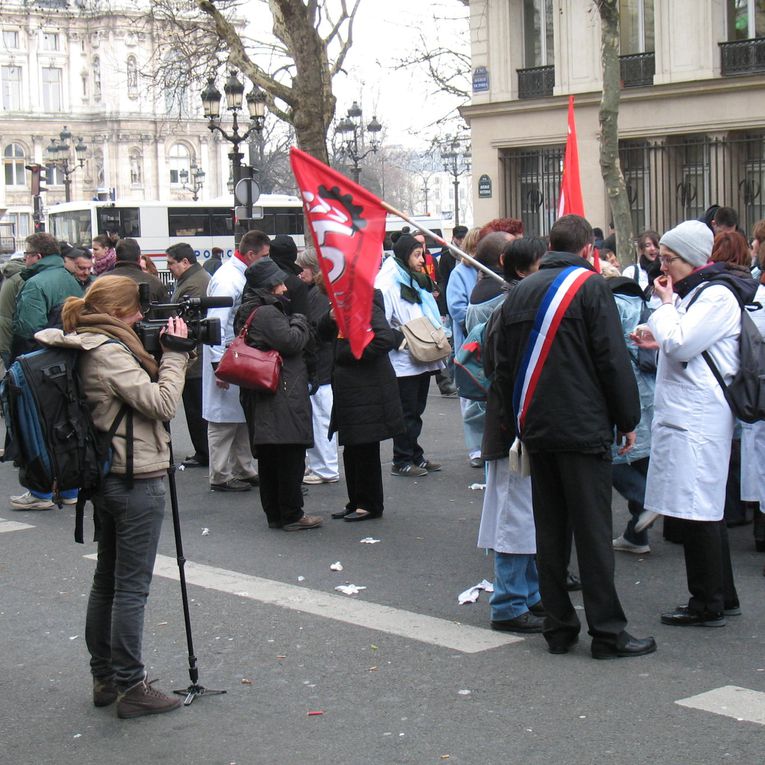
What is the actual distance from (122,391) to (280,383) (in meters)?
3.52

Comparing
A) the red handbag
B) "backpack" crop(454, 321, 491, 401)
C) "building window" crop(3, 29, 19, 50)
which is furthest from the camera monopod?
"building window" crop(3, 29, 19, 50)

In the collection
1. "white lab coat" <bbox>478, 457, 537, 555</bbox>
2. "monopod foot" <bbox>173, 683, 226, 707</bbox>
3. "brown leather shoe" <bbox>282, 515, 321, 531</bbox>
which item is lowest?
"monopod foot" <bbox>173, 683, 226, 707</bbox>

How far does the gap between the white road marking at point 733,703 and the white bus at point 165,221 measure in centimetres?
4266

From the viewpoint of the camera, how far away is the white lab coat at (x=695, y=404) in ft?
19.3

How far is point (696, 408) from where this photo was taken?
5.97 m

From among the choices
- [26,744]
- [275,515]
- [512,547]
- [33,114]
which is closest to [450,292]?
[275,515]

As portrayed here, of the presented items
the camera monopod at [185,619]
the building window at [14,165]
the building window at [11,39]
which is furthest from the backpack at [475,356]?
the building window at [11,39]

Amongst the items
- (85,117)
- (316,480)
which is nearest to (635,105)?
(316,480)

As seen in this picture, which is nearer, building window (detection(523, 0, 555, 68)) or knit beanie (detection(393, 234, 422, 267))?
knit beanie (detection(393, 234, 422, 267))

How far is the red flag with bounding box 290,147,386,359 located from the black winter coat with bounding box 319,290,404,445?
187 centimetres

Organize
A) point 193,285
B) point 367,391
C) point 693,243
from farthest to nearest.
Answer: point 193,285 < point 367,391 < point 693,243

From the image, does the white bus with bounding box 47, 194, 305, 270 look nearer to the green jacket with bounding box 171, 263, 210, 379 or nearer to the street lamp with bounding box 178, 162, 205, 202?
the street lamp with bounding box 178, 162, 205, 202

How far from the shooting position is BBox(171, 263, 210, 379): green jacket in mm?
10711

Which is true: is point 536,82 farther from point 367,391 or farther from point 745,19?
point 367,391
